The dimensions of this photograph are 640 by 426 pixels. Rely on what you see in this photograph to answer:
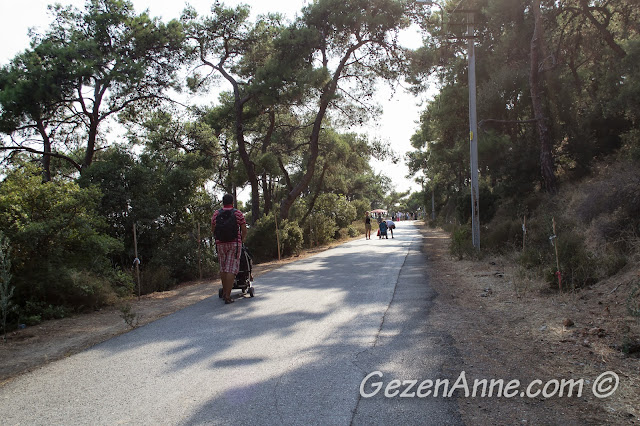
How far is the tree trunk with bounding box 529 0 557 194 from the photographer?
16.1 meters

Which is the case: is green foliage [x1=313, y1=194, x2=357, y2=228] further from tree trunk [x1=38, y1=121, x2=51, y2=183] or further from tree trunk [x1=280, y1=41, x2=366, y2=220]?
tree trunk [x1=38, y1=121, x2=51, y2=183]

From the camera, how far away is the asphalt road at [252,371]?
140 inches

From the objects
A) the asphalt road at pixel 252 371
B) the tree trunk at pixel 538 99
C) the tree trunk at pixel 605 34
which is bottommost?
the asphalt road at pixel 252 371

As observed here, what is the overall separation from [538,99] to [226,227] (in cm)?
1363

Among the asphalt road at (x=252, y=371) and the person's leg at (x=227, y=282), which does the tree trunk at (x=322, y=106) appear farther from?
the asphalt road at (x=252, y=371)

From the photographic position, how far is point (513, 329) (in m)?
5.95

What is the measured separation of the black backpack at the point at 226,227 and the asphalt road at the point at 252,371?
1.35 metres

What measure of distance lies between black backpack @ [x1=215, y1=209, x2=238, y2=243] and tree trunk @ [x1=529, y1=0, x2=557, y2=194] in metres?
13.3

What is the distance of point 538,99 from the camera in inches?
667

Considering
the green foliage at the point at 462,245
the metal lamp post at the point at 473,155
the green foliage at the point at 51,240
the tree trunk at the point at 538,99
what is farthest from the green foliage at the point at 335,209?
the green foliage at the point at 51,240

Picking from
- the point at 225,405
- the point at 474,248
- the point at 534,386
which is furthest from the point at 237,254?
the point at 474,248

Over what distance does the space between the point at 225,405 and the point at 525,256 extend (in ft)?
28.4

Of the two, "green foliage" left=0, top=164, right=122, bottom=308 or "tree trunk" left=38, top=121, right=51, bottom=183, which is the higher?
"tree trunk" left=38, top=121, right=51, bottom=183

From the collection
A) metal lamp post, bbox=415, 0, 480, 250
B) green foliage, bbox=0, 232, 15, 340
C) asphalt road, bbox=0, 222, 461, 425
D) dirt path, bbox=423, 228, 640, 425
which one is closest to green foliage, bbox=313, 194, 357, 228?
metal lamp post, bbox=415, 0, 480, 250
